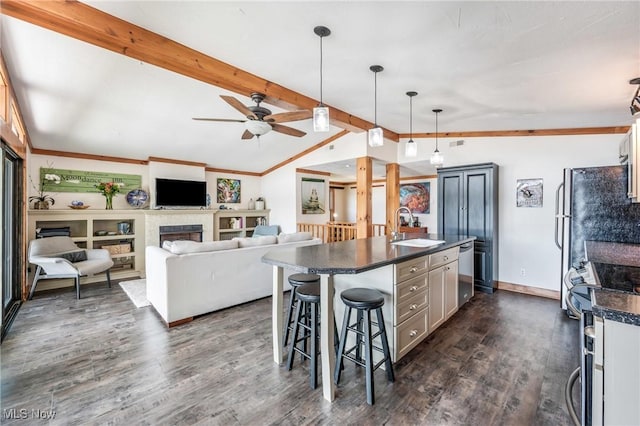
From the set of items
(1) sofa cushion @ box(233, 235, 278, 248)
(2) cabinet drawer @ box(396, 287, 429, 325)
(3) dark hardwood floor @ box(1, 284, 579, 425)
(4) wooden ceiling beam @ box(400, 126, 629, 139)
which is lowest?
(3) dark hardwood floor @ box(1, 284, 579, 425)

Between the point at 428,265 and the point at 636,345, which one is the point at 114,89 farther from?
the point at 636,345

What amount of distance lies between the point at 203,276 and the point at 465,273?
3.23 metres

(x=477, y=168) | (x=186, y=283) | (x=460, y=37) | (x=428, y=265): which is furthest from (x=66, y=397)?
(x=477, y=168)

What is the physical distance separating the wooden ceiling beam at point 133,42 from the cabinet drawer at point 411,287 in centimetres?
247

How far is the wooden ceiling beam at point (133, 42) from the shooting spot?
1.91 m

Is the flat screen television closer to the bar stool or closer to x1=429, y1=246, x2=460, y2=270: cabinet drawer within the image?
the bar stool

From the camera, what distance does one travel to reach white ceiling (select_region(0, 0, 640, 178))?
77.6 inches

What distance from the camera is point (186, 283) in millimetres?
3256

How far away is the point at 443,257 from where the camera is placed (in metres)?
2.99

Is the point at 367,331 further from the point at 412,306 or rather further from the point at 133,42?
the point at 133,42

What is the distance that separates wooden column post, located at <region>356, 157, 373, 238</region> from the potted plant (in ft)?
17.3

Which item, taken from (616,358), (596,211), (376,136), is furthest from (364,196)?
(616,358)

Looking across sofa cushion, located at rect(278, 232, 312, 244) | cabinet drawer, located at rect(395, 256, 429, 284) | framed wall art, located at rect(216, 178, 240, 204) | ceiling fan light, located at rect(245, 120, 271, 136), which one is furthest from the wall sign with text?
cabinet drawer, located at rect(395, 256, 429, 284)

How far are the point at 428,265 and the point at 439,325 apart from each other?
780 millimetres
